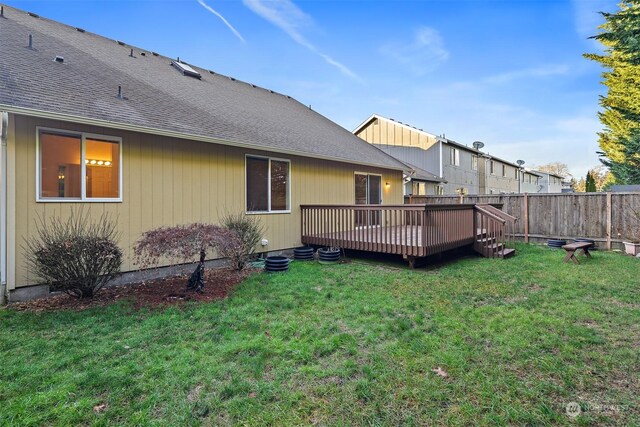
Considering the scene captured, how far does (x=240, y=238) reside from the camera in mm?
6395

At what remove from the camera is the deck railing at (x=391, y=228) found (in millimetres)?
6527

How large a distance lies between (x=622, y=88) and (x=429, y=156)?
31.0 feet

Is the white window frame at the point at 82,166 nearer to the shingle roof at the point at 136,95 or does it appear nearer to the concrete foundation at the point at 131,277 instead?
the shingle roof at the point at 136,95

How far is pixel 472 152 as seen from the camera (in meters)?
23.4

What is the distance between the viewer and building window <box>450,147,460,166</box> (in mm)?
20989

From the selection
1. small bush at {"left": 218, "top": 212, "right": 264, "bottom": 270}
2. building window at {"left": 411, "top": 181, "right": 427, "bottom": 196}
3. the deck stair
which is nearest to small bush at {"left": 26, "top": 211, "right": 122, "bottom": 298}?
small bush at {"left": 218, "top": 212, "right": 264, "bottom": 270}

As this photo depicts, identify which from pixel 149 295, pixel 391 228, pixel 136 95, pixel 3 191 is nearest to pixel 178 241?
pixel 149 295

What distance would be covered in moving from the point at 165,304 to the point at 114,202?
224 centimetres

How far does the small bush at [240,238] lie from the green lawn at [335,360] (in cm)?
136

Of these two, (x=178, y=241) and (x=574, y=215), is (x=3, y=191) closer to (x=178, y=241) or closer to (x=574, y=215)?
(x=178, y=241)

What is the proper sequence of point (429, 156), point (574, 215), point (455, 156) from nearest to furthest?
1. point (574, 215)
2. point (429, 156)
3. point (455, 156)

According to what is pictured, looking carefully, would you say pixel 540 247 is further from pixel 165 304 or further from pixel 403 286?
pixel 165 304

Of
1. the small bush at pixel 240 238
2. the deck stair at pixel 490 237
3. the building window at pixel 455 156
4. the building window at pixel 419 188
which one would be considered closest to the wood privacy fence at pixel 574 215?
the deck stair at pixel 490 237

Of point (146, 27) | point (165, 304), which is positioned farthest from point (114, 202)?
point (146, 27)
